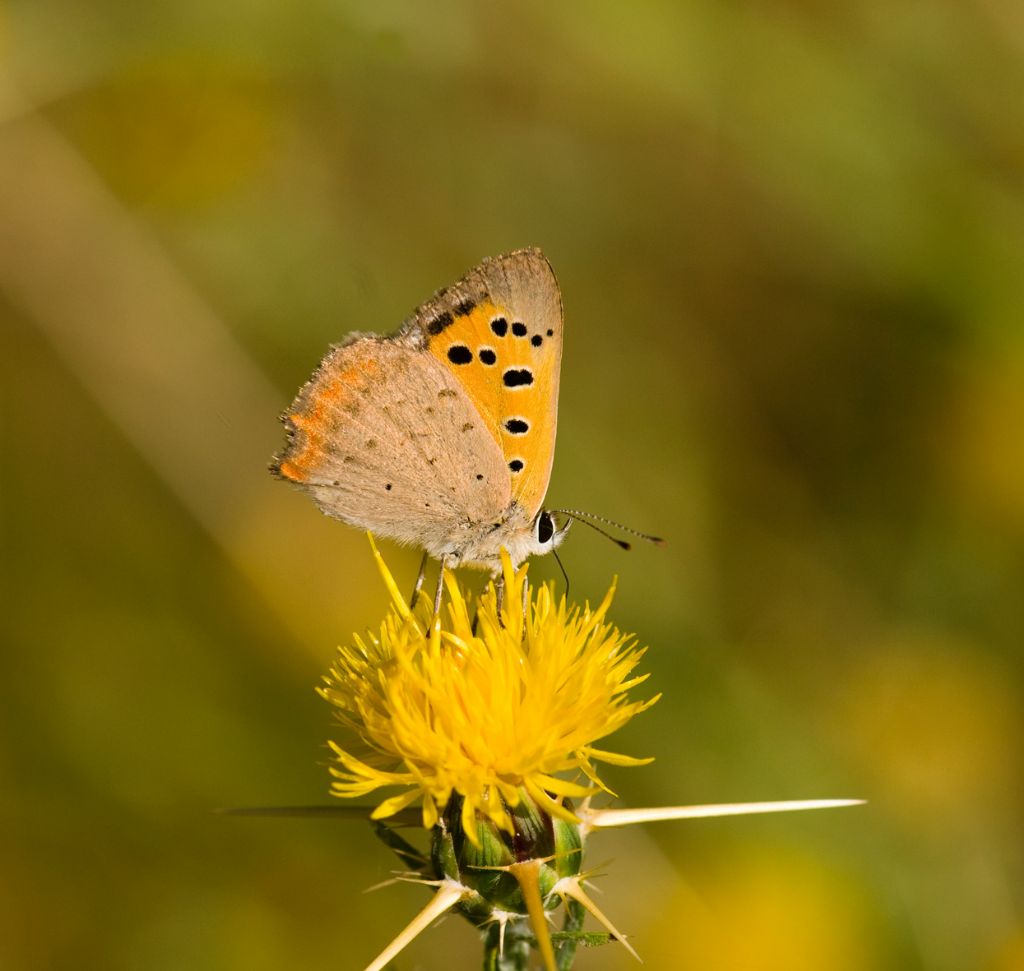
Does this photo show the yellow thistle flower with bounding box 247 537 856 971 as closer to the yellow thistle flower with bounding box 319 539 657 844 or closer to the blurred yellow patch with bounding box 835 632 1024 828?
the yellow thistle flower with bounding box 319 539 657 844

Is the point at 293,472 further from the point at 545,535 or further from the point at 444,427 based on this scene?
the point at 545,535

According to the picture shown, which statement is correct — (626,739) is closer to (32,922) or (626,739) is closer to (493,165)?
(32,922)

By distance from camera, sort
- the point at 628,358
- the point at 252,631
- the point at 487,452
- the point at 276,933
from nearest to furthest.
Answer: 1. the point at 487,452
2. the point at 276,933
3. the point at 252,631
4. the point at 628,358

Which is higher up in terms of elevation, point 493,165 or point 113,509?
point 493,165

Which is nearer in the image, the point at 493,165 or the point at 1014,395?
the point at 1014,395

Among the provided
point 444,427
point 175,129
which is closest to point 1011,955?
point 444,427

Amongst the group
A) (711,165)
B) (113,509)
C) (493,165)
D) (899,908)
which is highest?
(711,165)

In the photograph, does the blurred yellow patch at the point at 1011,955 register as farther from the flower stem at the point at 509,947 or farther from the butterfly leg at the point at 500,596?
the butterfly leg at the point at 500,596

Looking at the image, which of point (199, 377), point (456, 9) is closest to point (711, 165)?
point (456, 9)
